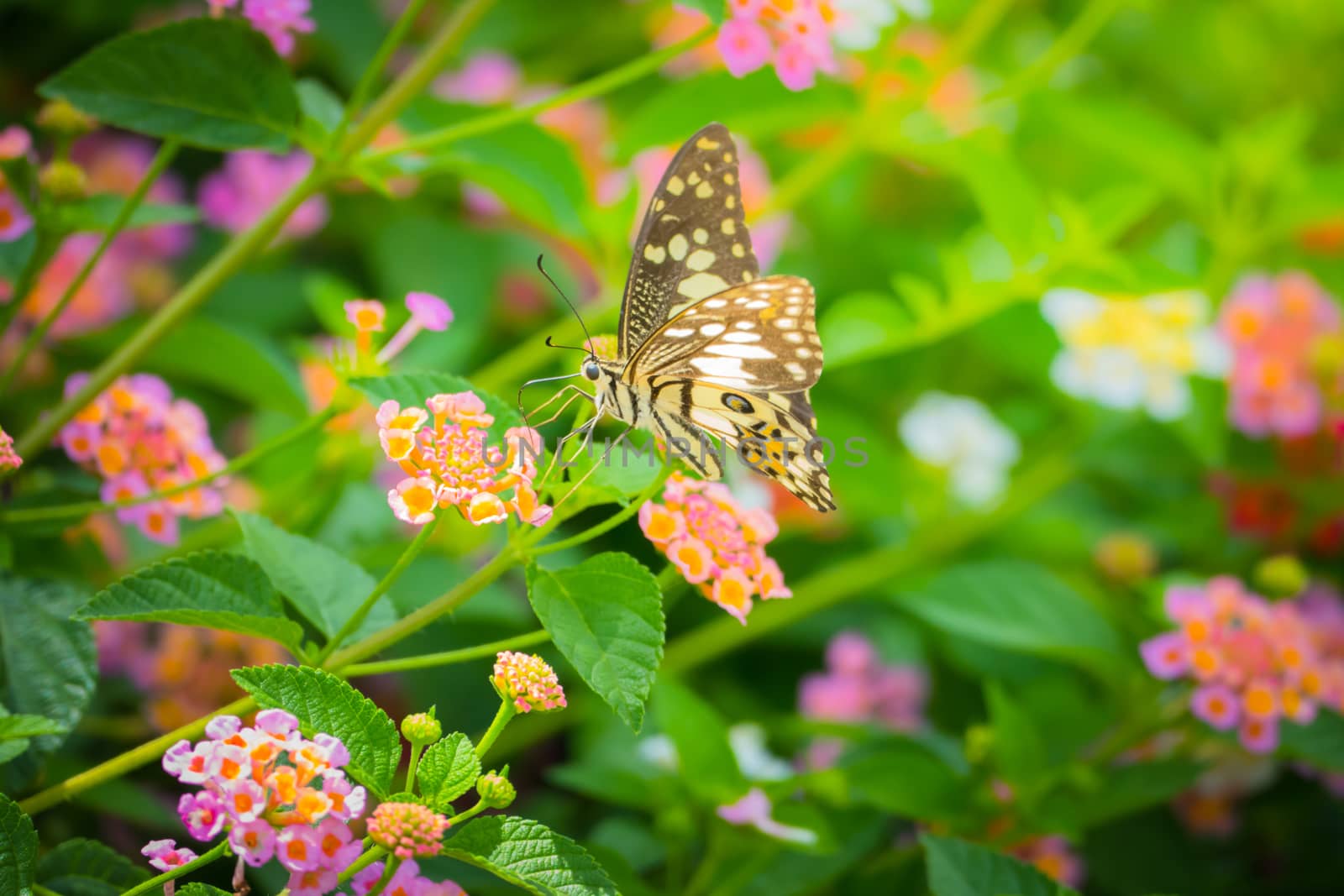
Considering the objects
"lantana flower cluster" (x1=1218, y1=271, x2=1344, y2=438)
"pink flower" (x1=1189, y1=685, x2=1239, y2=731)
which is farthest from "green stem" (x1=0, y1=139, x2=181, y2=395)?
"lantana flower cluster" (x1=1218, y1=271, x2=1344, y2=438)

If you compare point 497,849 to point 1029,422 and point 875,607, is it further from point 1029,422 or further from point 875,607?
point 1029,422

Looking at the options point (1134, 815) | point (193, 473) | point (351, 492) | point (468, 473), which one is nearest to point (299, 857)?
point (468, 473)

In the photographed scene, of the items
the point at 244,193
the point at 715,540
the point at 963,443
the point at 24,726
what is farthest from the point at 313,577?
the point at 963,443

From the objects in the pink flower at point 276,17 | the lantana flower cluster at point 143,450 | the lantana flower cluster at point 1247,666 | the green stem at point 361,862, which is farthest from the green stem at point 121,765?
the lantana flower cluster at point 1247,666

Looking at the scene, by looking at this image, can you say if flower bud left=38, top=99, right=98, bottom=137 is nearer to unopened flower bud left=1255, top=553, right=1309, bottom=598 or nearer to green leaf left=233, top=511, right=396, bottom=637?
green leaf left=233, top=511, right=396, bottom=637

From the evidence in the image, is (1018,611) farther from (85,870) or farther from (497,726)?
(85,870)

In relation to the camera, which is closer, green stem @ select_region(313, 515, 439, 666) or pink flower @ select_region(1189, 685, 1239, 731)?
green stem @ select_region(313, 515, 439, 666)

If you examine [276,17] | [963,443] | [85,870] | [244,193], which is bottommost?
[85,870]
